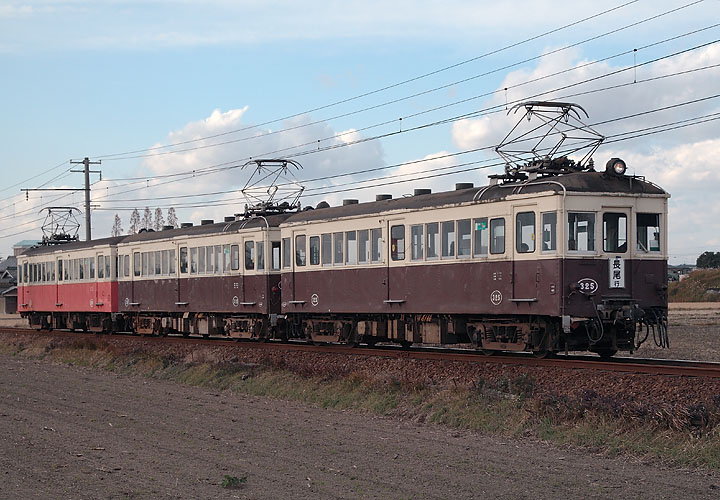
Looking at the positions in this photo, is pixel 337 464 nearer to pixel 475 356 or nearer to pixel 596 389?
pixel 596 389

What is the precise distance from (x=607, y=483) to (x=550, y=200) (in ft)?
27.9

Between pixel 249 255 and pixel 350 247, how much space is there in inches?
217

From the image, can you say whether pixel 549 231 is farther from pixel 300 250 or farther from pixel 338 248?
pixel 300 250

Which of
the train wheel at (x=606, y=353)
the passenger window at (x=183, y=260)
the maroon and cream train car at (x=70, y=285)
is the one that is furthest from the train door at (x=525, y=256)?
the maroon and cream train car at (x=70, y=285)

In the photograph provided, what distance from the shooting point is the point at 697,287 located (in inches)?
3637

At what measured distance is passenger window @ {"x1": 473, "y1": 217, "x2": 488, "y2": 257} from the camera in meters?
20.3

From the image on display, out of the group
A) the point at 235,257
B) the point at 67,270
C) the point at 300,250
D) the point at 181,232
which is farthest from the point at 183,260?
the point at 67,270

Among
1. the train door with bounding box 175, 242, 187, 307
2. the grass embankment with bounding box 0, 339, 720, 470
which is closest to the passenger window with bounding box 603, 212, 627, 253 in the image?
the grass embankment with bounding box 0, 339, 720, 470

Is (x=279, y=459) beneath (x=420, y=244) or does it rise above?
beneath

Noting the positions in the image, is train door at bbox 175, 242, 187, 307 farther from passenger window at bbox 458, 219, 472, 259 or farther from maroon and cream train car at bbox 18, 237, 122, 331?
passenger window at bbox 458, 219, 472, 259

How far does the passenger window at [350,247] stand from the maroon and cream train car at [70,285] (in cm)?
1584

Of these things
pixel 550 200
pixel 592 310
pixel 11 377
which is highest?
pixel 550 200

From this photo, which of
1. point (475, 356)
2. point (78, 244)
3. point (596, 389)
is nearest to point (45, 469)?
point (596, 389)

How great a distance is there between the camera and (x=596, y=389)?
15.9m
